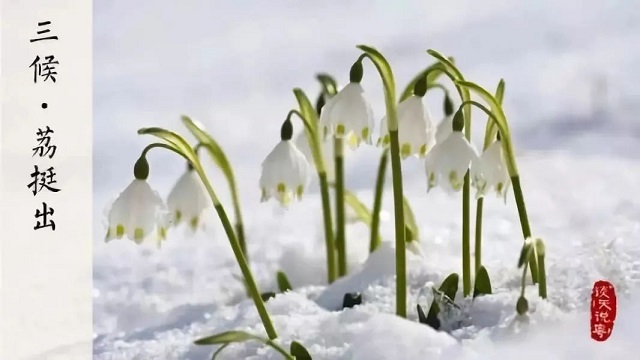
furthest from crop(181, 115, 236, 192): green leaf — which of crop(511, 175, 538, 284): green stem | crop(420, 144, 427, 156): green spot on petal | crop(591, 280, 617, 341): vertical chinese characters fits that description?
crop(591, 280, 617, 341): vertical chinese characters

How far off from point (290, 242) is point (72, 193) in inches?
12.5

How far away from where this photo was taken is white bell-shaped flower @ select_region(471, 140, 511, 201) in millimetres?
1197

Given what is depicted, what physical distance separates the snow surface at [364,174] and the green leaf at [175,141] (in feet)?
0.57

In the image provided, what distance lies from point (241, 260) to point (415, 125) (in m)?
0.26

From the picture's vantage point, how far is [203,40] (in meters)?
1.47

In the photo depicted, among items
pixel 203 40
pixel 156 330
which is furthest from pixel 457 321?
pixel 203 40

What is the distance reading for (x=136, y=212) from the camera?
1.21 metres

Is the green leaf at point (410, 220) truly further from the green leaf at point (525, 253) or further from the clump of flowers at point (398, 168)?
the green leaf at point (525, 253)

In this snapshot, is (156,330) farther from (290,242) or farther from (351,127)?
(351,127)

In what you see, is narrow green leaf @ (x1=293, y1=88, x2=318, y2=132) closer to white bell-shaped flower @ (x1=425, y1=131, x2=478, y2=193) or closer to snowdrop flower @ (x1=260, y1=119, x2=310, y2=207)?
snowdrop flower @ (x1=260, y1=119, x2=310, y2=207)

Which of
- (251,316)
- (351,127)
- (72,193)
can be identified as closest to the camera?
(351,127)

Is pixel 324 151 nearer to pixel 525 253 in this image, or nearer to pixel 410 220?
pixel 410 220

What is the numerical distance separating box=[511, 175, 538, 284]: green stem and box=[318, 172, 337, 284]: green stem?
27 cm

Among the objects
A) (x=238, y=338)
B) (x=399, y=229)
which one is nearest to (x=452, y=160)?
(x=399, y=229)
